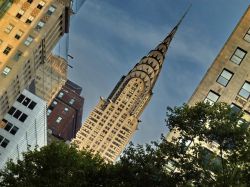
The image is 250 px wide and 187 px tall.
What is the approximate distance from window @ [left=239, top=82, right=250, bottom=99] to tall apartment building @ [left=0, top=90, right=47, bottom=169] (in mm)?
63615

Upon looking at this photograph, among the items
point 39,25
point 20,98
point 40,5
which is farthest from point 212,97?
point 20,98

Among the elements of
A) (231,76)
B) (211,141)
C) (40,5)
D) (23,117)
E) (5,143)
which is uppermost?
(40,5)

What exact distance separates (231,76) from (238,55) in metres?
2.46

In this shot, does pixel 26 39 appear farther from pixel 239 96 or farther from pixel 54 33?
pixel 239 96

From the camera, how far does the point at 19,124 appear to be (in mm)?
113375

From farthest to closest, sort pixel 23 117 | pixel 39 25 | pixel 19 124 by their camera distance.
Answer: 1. pixel 23 117
2. pixel 19 124
3. pixel 39 25

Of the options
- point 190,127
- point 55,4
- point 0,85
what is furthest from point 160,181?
point 55,4

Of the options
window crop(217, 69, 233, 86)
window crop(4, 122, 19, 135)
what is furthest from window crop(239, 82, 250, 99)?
window crop(4, 122, 19, 135)

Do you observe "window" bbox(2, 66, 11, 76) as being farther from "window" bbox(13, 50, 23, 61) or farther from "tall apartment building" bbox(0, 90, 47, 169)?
"tall apartment building" bbox(0, 90, 47, 169)

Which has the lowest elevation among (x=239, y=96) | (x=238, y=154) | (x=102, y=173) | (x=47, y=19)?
(x=102, y=173)

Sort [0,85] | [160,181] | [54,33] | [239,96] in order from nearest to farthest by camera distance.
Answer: [160,181]
[239,96]
[0,85]
[54,33]

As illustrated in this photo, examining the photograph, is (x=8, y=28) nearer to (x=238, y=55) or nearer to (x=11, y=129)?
(x=11, y=129)

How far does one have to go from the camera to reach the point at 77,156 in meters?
45.2

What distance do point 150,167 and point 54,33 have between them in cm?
8731
